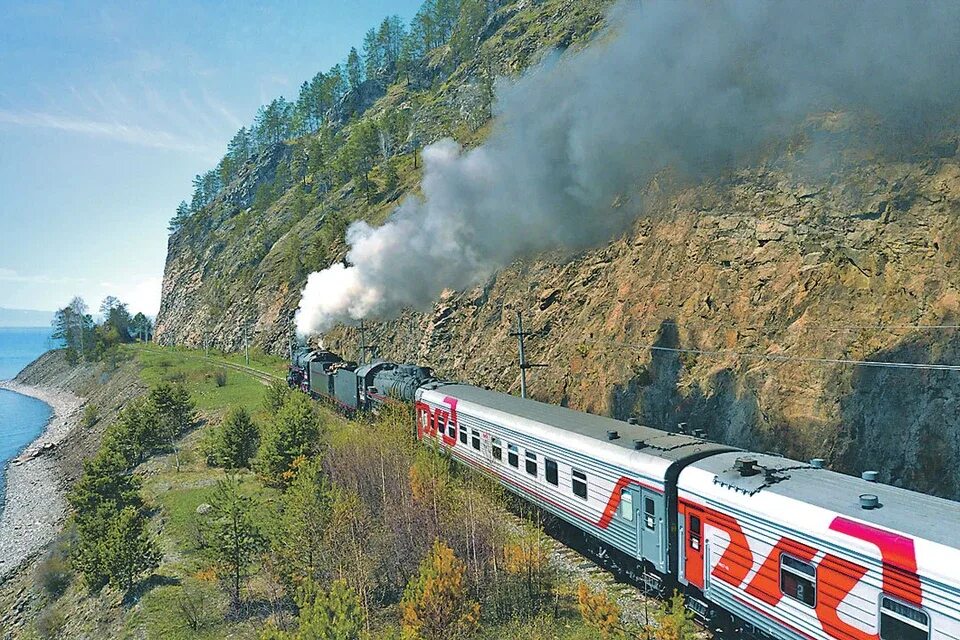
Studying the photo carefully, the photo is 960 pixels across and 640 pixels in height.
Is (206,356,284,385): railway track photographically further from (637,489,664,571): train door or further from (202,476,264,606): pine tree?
(637,489,664,571): train door

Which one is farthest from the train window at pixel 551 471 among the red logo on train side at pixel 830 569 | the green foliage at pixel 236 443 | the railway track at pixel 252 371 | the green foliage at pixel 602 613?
the railway track at pixel 252 371

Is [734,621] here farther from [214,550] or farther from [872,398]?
[214,550]

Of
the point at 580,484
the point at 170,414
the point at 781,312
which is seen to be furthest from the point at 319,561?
the point at 170,414

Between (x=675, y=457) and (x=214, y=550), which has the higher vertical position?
(x=675, y=457)

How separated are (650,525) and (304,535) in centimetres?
640

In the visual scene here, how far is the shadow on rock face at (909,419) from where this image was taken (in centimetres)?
1258

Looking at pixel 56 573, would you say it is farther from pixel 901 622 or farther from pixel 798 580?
pixel 901 622

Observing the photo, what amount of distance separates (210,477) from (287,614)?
1226 centimetres

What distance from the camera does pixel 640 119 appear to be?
26000 millimetres

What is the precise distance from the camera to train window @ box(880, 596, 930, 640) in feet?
20.2

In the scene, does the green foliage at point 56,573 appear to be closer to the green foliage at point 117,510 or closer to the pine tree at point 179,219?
the green foliage at point 117,510

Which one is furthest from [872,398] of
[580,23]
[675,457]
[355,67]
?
[355,67]

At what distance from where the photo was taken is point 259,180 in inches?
3925

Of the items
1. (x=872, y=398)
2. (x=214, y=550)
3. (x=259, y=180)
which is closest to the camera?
(x=214, y=550)
